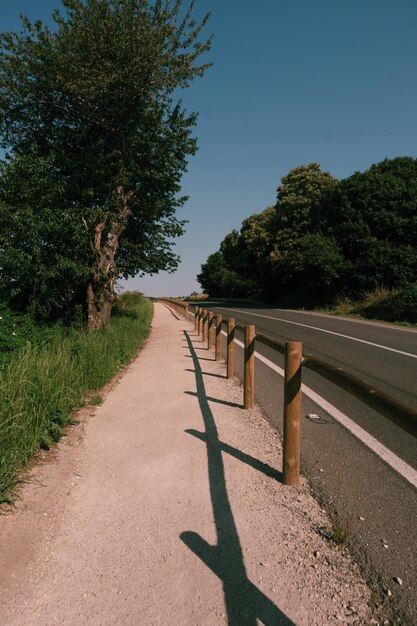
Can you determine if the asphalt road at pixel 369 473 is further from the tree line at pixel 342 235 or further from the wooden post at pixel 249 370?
the tree line at pixel 342 235

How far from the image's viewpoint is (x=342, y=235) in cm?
2836

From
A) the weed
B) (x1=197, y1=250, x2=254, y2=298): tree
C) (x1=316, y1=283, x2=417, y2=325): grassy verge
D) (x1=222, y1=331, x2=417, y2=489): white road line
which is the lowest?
the weed

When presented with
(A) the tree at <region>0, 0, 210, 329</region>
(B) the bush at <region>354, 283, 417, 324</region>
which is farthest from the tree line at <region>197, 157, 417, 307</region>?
(A) the tree at <region>0, 0, 210, 329</region>

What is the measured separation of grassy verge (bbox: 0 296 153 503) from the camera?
11.9ft

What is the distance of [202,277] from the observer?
80.8m

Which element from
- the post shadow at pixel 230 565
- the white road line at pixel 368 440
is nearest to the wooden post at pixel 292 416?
the post shadow at pixel 230 565

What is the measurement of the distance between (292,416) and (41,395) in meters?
3.17

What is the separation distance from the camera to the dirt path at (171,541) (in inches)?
80.7

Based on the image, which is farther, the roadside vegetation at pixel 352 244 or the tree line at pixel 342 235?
the tree line at pixel 342 235

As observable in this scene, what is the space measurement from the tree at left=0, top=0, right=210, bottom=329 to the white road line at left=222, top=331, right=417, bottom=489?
7.90 m

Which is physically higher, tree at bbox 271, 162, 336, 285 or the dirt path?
tree at bbox 271, 162, 336, 285

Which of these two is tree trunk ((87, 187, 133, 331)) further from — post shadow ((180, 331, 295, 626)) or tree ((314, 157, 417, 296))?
tree ((314, 157, 417, 296))

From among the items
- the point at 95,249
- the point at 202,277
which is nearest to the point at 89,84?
the point at 95,249

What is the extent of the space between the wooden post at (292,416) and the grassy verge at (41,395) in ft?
7.48
